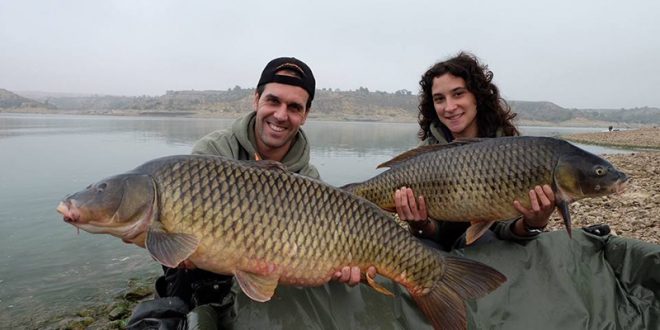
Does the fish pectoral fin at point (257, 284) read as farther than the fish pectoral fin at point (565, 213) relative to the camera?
No

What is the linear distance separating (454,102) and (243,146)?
141cm

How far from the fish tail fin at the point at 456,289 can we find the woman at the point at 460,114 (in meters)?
0.59

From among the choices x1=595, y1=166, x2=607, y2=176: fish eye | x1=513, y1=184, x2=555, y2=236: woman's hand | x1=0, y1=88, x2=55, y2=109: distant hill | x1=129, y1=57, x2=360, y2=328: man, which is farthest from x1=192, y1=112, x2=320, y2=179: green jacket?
x1=0, y1=88, x2=55, y2=109: distant hill

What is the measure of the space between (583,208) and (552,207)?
435cm

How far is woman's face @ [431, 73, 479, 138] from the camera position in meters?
2.99

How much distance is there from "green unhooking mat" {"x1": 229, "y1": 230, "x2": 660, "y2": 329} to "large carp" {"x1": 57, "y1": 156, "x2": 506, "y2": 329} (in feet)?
1.08

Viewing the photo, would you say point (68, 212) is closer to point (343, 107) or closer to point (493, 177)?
point (493, 177)

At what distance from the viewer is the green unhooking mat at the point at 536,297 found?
2254mm

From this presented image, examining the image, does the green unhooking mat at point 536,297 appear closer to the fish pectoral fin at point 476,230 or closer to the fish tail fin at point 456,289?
the fish pectoral fin at point 476,230

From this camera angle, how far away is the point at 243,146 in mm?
2881

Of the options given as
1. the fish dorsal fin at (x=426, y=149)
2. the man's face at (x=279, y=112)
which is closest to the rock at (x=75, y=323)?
the man's face at (x=279, y=112)

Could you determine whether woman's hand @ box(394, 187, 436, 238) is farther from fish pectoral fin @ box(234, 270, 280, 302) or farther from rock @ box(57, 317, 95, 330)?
rock @ box(57, 317, 95, 330)

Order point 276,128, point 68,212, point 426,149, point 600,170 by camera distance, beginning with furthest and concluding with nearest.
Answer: point 276,128
point 426,149
point 600,170
point 68,212

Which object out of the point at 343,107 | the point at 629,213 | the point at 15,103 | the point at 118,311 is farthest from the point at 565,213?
the point at 15,103
